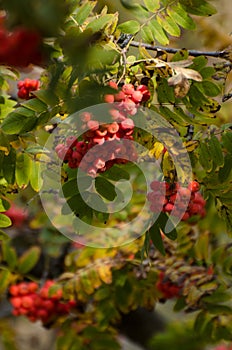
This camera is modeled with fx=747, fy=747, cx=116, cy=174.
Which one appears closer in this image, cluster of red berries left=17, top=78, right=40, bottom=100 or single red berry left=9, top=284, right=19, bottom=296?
cluster of red berries left=17, top=78, right=40, bottom=100

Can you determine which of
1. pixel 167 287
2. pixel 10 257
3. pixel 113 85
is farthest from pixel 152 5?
pixel 10 257

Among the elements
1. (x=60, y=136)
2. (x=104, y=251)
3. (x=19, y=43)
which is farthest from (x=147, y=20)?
(x=104, y=251)

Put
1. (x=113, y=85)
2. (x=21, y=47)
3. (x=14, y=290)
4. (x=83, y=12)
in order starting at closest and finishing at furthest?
(x=21, y=47), (x=113, y=85), (x=83, y=12), (x=14, y=290)

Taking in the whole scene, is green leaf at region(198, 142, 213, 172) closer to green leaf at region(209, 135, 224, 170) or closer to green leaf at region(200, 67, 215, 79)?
green leaf at region(209, 135, 224, 170)

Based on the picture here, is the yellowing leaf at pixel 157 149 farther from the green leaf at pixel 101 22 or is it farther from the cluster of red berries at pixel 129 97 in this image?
the green leaf at pixel 101 22

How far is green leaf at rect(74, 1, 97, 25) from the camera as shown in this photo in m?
1.18

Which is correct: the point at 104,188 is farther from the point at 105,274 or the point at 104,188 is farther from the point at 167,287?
the point at 167,287

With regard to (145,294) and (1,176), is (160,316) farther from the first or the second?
(1,176)

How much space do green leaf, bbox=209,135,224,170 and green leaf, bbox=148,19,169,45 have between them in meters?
0.19

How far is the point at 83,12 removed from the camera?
119 centimetres

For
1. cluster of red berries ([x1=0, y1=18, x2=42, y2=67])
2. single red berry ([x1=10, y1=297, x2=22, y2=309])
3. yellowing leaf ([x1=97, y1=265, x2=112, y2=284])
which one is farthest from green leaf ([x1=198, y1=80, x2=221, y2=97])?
single red berry ([x1=10, y1=297, x2=22, y2=309])

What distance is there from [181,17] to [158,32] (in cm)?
5

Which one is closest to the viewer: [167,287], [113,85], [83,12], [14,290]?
[113,85]

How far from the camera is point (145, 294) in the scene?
194cm
